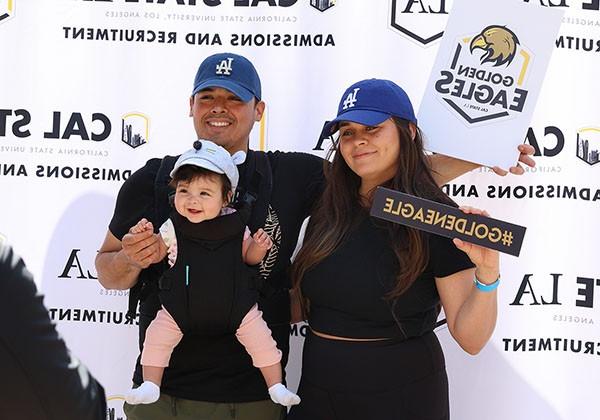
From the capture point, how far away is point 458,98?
226cm

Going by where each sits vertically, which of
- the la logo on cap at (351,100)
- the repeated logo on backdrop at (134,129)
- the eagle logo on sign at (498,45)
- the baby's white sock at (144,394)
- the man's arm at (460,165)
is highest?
the eagle logo on sign at (498,45)

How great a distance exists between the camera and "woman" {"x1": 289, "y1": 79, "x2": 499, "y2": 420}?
1806mm

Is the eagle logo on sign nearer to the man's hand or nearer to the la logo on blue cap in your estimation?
the la logo on blue cap

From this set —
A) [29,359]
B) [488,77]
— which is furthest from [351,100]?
[29,359]

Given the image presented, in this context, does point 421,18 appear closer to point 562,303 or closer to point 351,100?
point 351,100

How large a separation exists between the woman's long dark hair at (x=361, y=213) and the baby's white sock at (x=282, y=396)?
27cm

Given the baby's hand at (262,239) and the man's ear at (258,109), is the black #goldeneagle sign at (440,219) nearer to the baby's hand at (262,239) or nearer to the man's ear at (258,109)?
the baby's hand at (262,239)

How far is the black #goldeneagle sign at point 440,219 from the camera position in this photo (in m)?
1.62

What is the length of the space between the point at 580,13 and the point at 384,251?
1220 mm

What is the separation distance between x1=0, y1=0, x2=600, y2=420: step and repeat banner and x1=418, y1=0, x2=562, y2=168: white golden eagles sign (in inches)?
8.6

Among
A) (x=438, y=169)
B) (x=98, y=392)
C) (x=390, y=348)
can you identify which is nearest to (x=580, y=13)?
(x=438, y=169)

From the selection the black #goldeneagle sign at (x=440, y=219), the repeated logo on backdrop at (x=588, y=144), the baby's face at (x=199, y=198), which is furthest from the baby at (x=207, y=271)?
the repeated logo on backdrop at (x=588, y=144)

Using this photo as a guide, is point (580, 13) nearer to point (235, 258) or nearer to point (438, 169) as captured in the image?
point (438, 169)

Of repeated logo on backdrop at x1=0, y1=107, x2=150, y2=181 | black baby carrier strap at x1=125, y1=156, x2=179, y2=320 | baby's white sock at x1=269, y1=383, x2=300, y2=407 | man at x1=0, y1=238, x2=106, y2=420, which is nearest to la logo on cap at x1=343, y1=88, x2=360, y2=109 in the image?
black baby carrier strap at x1=125, y1=156, x2=179, y2=320
